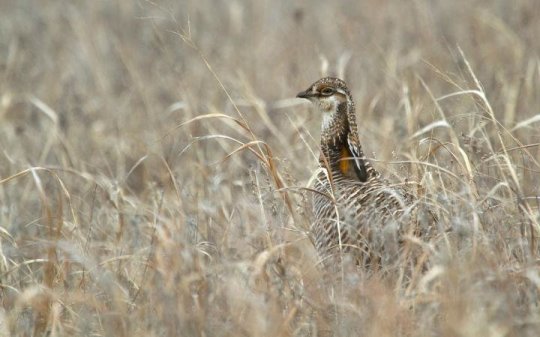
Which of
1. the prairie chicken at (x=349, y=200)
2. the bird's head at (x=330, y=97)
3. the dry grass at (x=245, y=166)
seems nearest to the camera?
the dry grass at (x=245, y=166)

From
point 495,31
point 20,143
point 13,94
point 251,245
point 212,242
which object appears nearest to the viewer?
point 251,245

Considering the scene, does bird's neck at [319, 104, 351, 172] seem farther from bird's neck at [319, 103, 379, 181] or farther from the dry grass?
the dry grass

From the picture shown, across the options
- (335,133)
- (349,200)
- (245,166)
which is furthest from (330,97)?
(245,166)

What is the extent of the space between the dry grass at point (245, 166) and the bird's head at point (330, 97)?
0.14m

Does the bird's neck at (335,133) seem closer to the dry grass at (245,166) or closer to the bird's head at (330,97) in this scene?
the bird's head at (330,97)

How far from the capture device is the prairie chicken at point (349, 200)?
10.4ft

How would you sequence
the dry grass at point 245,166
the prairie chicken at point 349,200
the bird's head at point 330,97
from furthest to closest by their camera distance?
the bird's head at point 330,97 → the prairie chicken at point 349,200 → the dry grass at point 245,166

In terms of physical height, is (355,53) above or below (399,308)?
below

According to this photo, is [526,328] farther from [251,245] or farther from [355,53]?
[355,53]

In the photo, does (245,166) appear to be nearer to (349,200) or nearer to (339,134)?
(339,134)

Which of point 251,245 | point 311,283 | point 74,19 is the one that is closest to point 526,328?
point 311,283

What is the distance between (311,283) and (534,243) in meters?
0.70

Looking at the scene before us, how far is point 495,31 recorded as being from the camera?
282 inches

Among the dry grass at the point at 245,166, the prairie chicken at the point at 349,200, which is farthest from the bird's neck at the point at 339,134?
the dry grass at the point at 245,166
